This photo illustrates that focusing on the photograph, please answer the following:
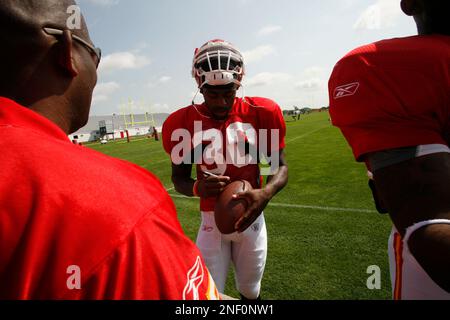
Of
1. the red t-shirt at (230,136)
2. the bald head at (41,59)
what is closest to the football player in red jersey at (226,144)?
the red t-shirt at (230,136)

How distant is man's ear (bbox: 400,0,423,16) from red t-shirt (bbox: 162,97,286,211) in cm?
146

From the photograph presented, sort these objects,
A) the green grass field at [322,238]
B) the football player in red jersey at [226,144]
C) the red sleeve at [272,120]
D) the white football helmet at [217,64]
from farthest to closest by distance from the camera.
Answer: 1. the green grass field at [322,238]
2. the red sleeve at [272,120]
3. the football player in red jersey at [226,144]
4. the white football helmet at [217,64]

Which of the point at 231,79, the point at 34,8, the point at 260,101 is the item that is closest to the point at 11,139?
the point at 34,8

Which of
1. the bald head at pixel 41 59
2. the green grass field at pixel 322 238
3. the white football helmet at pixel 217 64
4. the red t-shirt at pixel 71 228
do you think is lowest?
the green grass field at pixel 322 238

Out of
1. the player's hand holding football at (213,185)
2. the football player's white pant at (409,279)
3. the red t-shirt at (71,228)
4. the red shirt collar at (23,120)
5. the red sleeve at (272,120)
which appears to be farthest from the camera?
the red sleeve at (272,120)

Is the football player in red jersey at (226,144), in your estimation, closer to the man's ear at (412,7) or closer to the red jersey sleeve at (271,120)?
the red jersey sleeve at (271,120)

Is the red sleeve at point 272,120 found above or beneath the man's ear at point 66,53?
beneath

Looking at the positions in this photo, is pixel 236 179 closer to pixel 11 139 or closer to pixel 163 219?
pixel 163 219

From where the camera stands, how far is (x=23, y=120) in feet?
2.50

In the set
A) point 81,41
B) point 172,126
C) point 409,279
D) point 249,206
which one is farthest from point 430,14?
point 172,126

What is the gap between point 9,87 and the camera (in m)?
0.92

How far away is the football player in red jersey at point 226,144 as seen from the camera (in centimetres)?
254

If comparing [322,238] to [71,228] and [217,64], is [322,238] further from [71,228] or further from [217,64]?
[71,228]

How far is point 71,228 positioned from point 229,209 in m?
1.60
